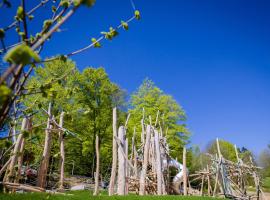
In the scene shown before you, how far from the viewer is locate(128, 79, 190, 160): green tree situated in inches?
1024

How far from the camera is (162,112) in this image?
88.7 feet

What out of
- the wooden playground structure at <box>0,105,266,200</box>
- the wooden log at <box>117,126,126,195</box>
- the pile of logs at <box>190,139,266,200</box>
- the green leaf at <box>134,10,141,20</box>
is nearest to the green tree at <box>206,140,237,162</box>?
the pile of logs at <box>190,139,266,200</box>

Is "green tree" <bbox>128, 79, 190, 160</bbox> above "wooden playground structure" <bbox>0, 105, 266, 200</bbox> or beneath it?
above

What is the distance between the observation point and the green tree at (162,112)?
26.0 metres

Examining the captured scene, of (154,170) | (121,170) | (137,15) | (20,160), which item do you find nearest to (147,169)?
(154,170)

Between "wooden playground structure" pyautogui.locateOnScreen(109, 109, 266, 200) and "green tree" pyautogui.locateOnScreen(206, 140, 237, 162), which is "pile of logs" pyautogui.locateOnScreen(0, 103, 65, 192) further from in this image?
"green tree" pyautogui.locateOnScreen(206, 140, 237, 162)

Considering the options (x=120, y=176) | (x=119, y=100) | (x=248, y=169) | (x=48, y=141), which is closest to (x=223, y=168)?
(x=248, y=169)

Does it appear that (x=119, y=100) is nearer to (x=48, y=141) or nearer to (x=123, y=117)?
(x=123, y=117)

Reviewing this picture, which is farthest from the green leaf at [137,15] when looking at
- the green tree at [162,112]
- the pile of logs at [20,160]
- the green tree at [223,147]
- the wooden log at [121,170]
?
the green tree at [223,147]

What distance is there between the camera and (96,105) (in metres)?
27.0

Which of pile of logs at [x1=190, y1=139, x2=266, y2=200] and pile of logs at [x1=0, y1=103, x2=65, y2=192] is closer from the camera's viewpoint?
pile of logs at [x1=0, y1=103, x2=65, y2=192]

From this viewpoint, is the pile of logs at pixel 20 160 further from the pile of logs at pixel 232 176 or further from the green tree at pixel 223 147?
the green tree at pixel 223 147

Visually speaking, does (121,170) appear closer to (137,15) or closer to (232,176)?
(137,15)

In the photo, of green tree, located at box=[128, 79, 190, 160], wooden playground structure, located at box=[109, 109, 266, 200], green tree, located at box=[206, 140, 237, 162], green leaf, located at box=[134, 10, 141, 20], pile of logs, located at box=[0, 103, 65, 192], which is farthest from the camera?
green tree, located at box=[206, 140, 237, 162]
